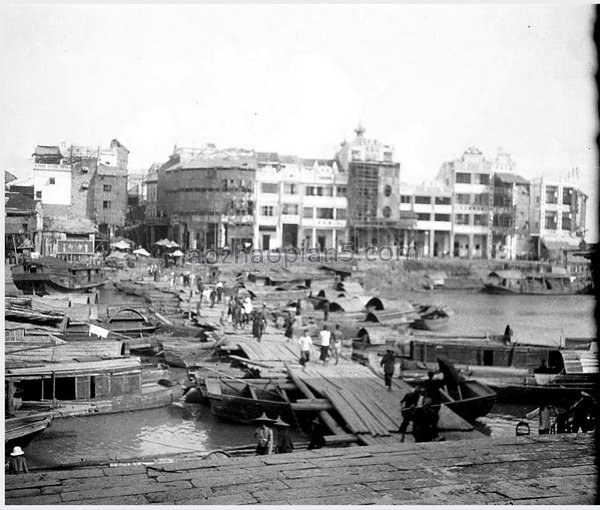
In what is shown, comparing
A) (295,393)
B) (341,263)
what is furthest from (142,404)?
(341,263)

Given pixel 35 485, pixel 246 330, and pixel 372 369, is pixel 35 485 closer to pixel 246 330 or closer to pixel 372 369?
pixel 372 369

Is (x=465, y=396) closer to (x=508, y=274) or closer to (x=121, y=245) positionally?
(x=121, y=245)

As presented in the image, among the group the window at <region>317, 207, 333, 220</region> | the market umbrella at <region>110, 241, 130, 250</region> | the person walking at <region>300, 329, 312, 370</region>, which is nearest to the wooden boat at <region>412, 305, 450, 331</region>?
the window at <region>317, 207, 333, 220</region>

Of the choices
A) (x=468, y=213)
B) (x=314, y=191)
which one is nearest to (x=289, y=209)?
(x=314, y=191)

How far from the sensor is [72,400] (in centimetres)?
1152

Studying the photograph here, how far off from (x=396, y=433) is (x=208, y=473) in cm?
470

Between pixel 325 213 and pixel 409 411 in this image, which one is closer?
pixel 409 411

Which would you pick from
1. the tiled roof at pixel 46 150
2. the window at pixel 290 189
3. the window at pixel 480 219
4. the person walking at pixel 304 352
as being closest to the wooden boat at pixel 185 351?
the person walking at pixel 304 352

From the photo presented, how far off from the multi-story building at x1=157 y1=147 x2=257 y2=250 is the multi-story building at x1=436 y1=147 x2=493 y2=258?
46.7 feet

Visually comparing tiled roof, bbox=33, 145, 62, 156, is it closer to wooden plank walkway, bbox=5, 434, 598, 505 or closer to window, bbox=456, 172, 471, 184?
wooden plank walkway, bbox=5, 434, 598, 505

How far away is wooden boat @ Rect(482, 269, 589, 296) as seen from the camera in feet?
136

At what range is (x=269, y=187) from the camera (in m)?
35.2

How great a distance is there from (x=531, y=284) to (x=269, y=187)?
1928cm

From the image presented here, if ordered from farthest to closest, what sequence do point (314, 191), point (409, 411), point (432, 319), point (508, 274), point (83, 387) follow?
point (508, 274)
point (314, 191)
point (432, 319)
point (83, 387)
point (409, 411)
